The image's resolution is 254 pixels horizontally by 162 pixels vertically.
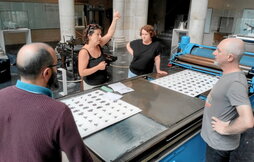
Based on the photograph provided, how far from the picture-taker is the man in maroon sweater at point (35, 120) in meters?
0.86

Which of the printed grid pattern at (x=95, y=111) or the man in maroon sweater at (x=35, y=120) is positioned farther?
the printed grid pattern at (x=95, y=111)

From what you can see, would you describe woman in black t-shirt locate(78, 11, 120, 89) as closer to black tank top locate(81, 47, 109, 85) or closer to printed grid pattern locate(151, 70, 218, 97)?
black tank top locate(81, 47, 109, 85)

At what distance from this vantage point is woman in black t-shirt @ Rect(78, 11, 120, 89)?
240 cm

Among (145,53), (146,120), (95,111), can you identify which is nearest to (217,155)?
(146,120)

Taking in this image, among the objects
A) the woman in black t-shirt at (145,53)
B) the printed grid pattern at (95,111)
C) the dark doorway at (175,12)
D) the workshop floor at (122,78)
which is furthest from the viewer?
the dark doorway at (175,12)

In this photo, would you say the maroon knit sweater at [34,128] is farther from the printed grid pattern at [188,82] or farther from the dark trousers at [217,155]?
the printed grid pattern at [188,82]

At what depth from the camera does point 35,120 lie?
0.85 meters

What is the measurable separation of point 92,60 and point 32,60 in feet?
5.22

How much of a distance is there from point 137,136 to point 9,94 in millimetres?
888

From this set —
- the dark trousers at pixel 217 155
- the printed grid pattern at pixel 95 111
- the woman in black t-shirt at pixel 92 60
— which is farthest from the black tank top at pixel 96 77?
the dark trousers at pixel 217 155

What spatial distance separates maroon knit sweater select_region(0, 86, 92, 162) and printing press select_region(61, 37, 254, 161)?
43cm

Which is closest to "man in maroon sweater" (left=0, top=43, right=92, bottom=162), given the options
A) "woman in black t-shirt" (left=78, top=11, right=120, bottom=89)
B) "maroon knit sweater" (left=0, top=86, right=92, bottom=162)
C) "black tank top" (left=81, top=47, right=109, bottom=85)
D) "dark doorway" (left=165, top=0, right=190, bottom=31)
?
"maroon knit sweater" (left=0, top=86, right=92, bottom=162)

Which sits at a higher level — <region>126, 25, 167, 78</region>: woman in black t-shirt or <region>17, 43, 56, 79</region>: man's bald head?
<region>17, 43, 56, 79</region>: man's bald head

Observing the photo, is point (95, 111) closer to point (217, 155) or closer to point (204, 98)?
point (217, 155)
